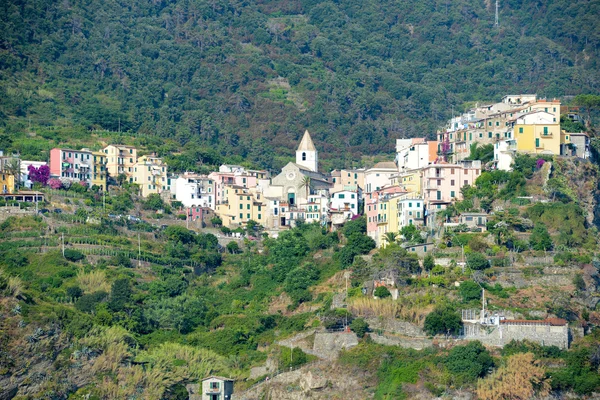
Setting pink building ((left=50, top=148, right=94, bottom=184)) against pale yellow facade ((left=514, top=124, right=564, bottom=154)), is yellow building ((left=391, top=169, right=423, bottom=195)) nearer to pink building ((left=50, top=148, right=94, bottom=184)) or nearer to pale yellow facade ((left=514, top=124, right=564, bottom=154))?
pale yellow facade ((left=514, top=124, right=564, bottom=154))


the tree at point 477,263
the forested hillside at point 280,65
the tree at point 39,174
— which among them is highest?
the forested hillside at point 280,65

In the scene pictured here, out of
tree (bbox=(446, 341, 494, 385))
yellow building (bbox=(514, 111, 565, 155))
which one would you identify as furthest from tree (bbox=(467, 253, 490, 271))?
yellow building (bbox=(514, 111, 565, 155))

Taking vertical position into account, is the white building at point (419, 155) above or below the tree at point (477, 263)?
above

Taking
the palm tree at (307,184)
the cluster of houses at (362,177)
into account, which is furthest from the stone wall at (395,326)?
the palm tree at (307,184)

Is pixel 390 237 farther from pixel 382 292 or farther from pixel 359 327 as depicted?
pixel 359 327

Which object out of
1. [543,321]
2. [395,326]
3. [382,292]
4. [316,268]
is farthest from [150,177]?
[543,321]

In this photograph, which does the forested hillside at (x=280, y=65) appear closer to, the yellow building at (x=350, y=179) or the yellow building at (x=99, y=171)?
the yellow building at (x=99, y=171)
